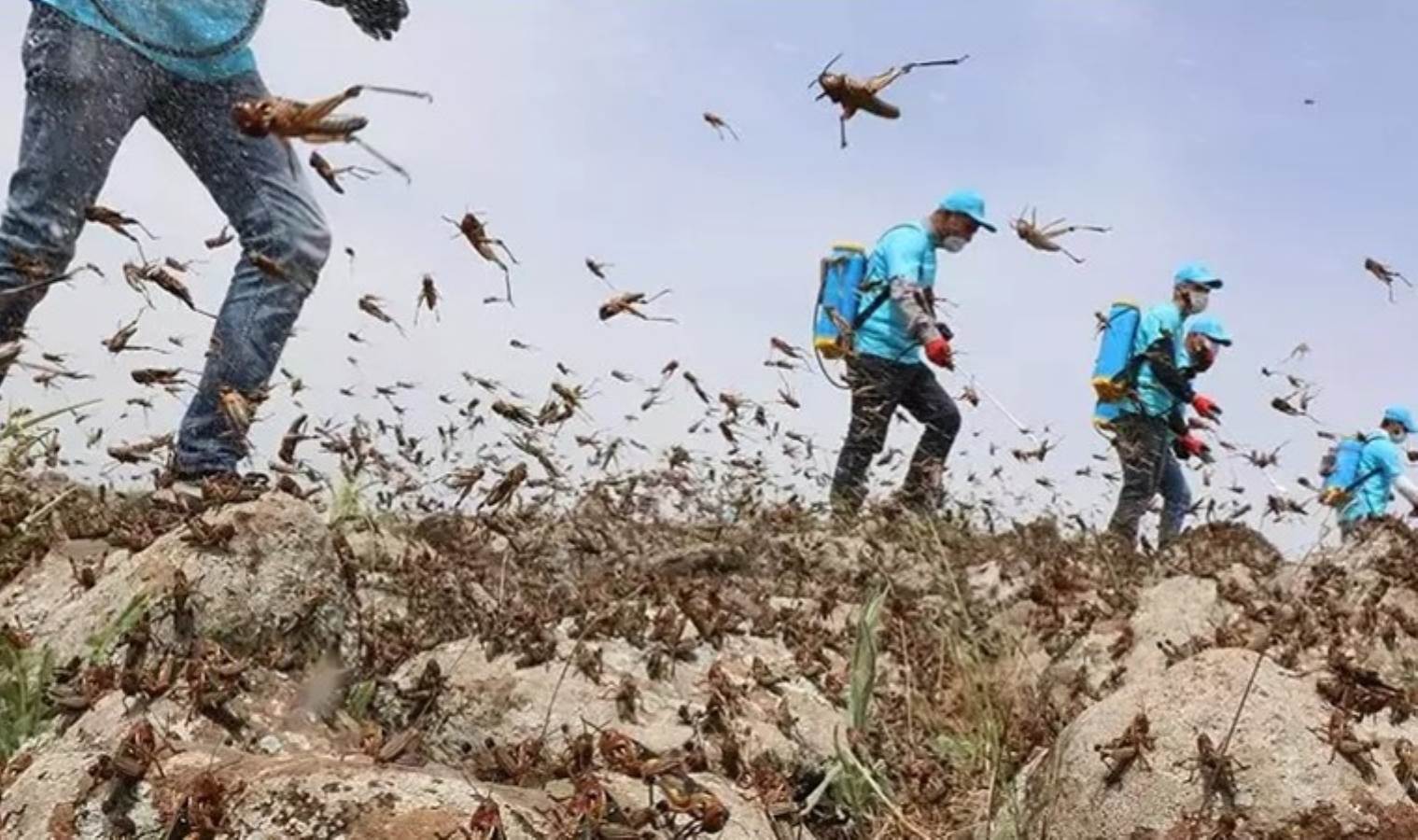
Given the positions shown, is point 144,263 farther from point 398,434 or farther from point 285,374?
point 398,434

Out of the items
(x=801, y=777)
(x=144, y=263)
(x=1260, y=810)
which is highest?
(x=144, y=263)

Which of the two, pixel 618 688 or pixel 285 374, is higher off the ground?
pixel 285 374

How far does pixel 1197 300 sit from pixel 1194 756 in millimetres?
8298

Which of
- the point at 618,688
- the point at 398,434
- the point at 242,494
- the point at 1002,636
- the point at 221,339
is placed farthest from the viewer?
the point at 398,434

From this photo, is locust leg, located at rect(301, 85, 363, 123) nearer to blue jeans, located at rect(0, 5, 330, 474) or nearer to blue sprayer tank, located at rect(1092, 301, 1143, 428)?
blue jeans, located at rect(0, 5, 330, 474)

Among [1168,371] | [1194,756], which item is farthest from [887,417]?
[1194,756]

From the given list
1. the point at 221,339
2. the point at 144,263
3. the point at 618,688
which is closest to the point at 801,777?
the point at 618,688

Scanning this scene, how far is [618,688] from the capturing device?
372 cm

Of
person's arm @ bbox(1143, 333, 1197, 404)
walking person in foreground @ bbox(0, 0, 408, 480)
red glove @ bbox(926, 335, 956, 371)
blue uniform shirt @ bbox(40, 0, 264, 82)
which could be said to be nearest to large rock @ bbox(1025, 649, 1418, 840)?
walking person in foreground @ bbox(0, 0, 408, 480)

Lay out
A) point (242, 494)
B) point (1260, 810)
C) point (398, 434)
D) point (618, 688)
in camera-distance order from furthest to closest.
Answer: point (398, 434) → point (618, 688) → point (242, 494) → point (1260, 810)

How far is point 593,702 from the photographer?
3.70m

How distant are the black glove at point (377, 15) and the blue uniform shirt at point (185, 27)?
0.39m

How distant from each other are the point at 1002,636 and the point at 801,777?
191 centimetres

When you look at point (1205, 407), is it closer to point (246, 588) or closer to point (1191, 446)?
point (1191, 446)
